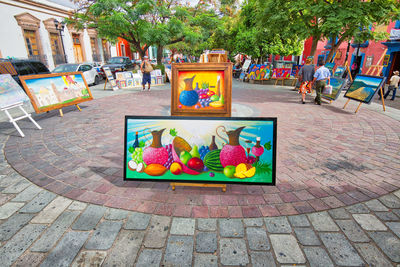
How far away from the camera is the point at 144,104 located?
29.6 ft

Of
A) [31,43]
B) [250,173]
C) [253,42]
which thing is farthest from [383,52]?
[31,43]

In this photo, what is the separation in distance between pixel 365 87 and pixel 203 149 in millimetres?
7840

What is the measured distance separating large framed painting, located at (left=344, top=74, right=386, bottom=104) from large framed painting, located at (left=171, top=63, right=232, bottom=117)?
612 cm

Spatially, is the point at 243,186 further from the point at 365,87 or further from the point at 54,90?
the point at 365,87

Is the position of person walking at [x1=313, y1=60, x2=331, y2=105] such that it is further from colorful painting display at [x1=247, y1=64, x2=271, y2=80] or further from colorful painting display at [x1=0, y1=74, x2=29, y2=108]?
colorful painting display at [x1=0, y1=74, x2=29, y2=108]

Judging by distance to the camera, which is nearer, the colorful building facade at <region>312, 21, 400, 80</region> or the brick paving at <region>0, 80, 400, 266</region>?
the brick paving at <region>0, 80, 400, 266</region>

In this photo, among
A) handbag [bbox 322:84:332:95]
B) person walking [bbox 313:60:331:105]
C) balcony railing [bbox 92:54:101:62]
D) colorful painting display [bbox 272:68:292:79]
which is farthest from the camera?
balcony railing [bbox 92:54:101:62]

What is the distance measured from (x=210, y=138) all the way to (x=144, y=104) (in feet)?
22.4

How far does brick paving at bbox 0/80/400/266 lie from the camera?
7.09ft

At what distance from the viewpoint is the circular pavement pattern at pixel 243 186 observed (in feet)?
9.68

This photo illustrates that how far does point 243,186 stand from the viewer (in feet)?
11.0

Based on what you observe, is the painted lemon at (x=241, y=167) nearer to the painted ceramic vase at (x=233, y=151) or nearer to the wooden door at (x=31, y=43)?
the painted ceramic vase at (x=233, y=151)

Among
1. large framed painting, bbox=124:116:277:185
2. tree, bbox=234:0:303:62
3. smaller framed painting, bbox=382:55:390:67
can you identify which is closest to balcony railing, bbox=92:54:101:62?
tree, bbox=234:0:303:62

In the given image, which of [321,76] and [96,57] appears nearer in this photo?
[321,76]
